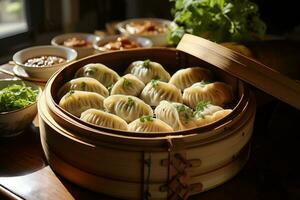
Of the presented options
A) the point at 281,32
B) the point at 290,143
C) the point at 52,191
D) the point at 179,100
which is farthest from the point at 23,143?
the point at 281,32

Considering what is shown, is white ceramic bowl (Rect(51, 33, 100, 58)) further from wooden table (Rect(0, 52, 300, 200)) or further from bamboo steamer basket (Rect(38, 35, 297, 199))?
bamboo steamer basket (Rect(38, 35, 297, 199))

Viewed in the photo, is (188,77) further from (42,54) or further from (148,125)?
(42,54)

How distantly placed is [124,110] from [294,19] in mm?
1935

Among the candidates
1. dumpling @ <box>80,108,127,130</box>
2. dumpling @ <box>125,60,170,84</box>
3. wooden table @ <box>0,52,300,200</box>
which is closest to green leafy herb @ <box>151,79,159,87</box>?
dumpling @ <box>125,60,170,84</box>

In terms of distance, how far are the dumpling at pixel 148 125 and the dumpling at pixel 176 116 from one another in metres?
0.07

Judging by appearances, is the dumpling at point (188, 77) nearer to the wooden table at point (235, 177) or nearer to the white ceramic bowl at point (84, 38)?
the wooden table at point (235, 177)

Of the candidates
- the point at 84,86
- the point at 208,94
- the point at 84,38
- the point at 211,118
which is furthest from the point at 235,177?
the point at 84,38

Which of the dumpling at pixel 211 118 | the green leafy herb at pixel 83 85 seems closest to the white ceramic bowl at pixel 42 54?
the green leafy herb at pixel 83 85

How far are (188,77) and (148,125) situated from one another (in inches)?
19.5

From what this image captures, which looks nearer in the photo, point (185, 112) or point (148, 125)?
point (148, 125)

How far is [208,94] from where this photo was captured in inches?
70.7

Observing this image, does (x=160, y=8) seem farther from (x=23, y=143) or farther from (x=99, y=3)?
(x=23, y=143)

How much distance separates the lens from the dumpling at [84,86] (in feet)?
6.01

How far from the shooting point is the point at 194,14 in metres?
2.31
